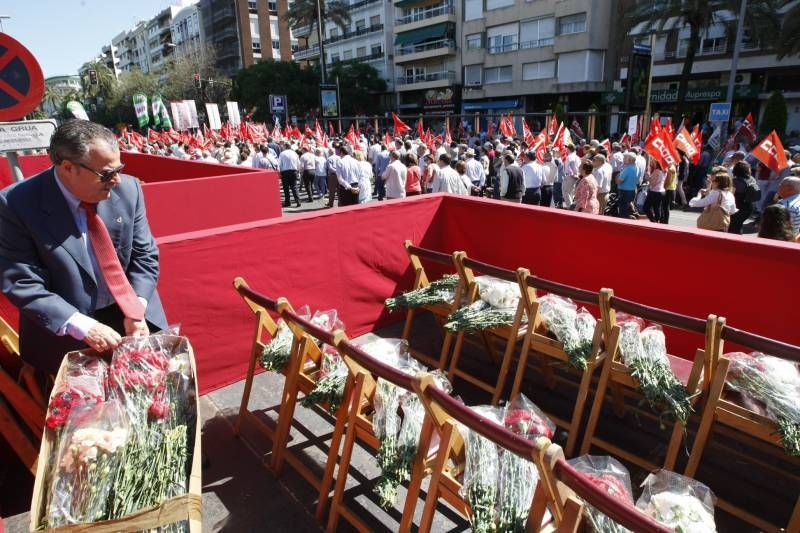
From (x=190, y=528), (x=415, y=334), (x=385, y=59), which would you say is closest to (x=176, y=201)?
(x=415, y=334)

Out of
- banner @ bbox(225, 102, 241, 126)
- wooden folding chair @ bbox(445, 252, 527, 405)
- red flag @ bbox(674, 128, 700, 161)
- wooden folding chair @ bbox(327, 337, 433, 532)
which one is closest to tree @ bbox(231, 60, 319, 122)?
banner @ bbox(225, 102, 241, 126)

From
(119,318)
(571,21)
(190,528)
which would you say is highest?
(571,21)

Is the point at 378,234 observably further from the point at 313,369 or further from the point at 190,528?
the point at 190,528

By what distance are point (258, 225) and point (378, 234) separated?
4.44 ft

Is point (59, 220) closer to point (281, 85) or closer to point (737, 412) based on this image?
point (737, 412)

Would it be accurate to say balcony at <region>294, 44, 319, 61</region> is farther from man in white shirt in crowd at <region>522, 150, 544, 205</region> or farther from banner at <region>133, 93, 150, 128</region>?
man in white shirt in crowd at <region>522, 150, 544, 205</region>

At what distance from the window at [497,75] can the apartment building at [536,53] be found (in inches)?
3.1

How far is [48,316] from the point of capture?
236cm

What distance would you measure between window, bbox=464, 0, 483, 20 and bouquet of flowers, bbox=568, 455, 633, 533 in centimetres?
4650

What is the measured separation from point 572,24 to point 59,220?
136 ft

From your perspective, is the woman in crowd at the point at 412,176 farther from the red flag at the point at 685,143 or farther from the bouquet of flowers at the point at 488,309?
the bouquet of flowers at the point at 488,309

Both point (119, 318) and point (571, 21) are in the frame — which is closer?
point (119, 318)

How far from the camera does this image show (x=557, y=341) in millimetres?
3443

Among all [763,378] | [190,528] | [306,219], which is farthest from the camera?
[306,219]
